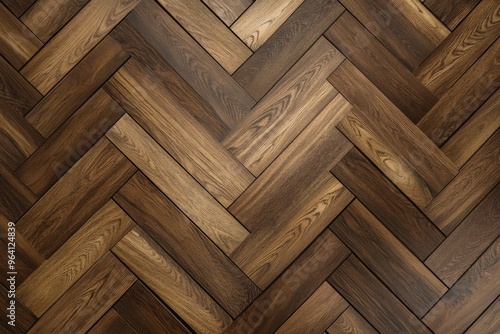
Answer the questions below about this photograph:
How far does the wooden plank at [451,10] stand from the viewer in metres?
1.91

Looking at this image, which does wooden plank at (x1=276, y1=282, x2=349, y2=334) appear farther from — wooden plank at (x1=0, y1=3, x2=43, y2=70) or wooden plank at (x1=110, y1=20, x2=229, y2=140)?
wooden plank at (x1=0, y1=3, x2=43, y2=70)

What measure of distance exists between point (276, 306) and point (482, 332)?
72 centimetres

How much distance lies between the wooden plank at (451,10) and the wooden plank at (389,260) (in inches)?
30.0

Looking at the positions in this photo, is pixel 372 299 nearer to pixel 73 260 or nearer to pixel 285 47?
pixel 285 47

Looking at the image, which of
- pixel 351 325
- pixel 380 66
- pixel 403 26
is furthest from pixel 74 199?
pixel 403 26

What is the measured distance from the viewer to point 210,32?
6.14 ft

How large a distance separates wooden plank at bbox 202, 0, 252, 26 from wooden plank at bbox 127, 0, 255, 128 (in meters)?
0.13

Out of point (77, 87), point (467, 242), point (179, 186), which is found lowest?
point (467, 242)

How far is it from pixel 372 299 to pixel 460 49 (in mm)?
952

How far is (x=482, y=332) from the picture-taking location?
1.81 meters

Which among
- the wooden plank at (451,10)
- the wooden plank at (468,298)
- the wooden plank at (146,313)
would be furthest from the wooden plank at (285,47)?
the wooden plank at (468,298)

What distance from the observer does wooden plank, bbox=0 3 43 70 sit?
1854 millimetres

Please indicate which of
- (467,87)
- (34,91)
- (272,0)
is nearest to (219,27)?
(272,0)

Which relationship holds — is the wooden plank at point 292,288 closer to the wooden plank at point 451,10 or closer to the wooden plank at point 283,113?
the wooden plank at point 283,113
